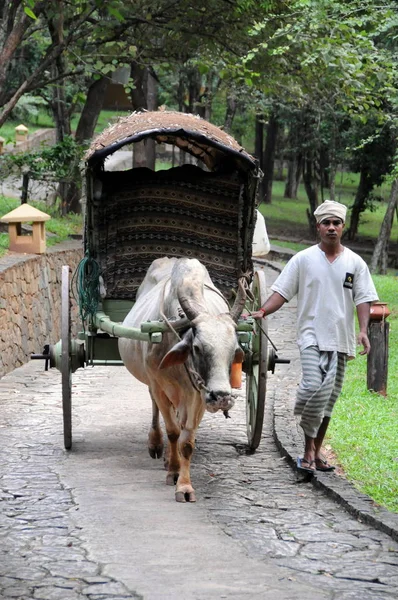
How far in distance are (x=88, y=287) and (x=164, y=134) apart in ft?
5.21

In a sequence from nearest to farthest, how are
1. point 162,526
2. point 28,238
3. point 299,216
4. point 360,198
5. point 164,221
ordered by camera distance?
point 162,526, point 164,221, point 28,238, point 360,198, point 299,216

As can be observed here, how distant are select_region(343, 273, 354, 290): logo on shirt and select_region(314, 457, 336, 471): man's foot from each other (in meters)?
1.39

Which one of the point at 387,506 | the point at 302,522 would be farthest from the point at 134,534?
the point at 387,506

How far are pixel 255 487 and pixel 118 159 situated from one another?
3532 cm

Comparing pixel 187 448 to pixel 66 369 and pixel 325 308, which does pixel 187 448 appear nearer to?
pixel 325 308

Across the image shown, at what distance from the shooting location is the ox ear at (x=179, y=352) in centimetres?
774

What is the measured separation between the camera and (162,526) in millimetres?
7270

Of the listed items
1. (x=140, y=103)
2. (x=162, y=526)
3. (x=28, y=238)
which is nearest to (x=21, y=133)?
(x=140, y=103)

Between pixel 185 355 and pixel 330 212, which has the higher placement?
pixel 330 212

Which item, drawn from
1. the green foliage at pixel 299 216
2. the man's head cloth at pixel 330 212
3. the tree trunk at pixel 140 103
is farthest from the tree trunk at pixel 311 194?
the man's head cloth at pixel 330 212

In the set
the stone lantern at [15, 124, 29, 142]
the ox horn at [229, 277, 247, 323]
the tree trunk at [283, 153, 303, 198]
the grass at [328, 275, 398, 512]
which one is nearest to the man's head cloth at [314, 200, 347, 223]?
the ox horn at [229, 277, 247, 323]

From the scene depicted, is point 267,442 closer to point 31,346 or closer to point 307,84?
point 31,346

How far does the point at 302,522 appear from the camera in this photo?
7.55 metres

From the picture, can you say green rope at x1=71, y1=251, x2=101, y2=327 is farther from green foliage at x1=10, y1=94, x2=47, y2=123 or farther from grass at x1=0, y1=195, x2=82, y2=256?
green foliage at x1=10, y1=94, x2=47, y2=123
